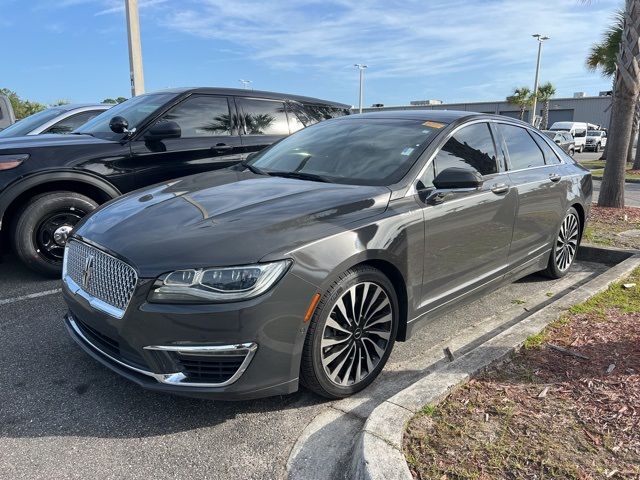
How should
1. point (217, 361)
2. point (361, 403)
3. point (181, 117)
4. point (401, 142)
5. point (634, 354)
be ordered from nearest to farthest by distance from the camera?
point (217, 361), point (361, 403), point (634, 354), point (401, 142), point (181, 117)

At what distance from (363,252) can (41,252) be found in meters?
3.43

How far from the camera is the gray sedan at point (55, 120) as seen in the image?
657cm

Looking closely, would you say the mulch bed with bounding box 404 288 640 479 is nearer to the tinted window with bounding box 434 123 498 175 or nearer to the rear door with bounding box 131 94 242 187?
the tinted window with bounding box 434 123 498 175

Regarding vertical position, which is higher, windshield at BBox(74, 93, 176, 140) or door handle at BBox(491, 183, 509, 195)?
windshield at BBox(74, 93, 176, 140)

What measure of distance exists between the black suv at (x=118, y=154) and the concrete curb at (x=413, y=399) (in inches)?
139

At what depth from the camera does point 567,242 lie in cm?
518

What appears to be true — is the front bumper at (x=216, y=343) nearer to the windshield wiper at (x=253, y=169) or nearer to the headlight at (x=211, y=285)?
the headlight at (x=211, y=285)

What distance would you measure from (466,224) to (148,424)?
237 cm

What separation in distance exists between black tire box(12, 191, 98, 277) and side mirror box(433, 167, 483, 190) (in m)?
3.34

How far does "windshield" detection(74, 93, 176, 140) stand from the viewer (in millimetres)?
5192

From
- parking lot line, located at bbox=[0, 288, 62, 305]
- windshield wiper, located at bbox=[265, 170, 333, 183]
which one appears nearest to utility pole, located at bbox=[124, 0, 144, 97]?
parking lot line, located at bbox=[0, 288, 62, 305]

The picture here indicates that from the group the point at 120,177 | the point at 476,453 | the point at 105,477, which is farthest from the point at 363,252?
the point at 120,177

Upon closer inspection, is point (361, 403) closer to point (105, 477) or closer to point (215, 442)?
point (215, 442)

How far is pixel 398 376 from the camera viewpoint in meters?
3.21
